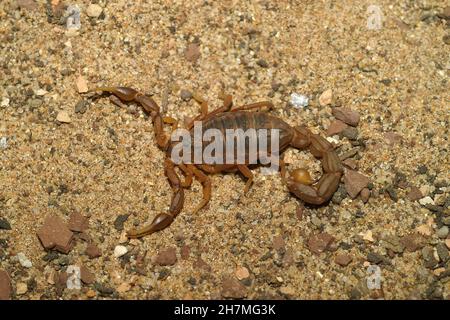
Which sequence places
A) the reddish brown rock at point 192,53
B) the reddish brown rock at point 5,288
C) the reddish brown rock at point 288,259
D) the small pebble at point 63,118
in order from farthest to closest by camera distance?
the reddish brown rock at point 192,53, the small pebble at point 63,118, the reddish brown rock at point 288,259, the reddish brown rock at point 5,288

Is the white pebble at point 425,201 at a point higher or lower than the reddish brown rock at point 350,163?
lower

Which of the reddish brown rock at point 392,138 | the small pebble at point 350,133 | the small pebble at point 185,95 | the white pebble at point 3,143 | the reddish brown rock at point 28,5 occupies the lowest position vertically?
the reddish brown rock at point 392,138

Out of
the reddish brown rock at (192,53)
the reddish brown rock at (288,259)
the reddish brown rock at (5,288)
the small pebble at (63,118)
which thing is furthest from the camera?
the reddish brown rock at (192,53)

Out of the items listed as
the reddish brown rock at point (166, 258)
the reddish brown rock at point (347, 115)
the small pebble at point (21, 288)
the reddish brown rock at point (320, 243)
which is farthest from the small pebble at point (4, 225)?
the reddish brown rock at point (347, 115)

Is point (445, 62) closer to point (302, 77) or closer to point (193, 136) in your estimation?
point (302, 77)

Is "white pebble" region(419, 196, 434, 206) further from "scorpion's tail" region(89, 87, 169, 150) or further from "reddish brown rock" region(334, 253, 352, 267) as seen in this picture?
"scorpion's tail" region(89, 87, 169, 150)

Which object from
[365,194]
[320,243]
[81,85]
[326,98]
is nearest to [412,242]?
[365,194]

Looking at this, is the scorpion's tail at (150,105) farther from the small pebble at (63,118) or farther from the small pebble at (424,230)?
the small pebble at (424,230)

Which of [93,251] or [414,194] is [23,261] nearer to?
[93,251]
